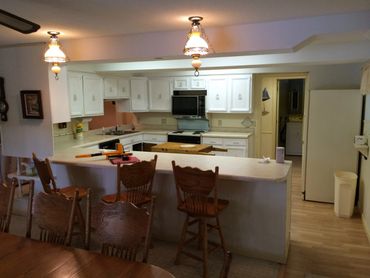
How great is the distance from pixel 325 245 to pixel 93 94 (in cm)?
413

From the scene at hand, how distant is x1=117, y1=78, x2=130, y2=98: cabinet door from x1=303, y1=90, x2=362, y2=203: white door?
3474 mm

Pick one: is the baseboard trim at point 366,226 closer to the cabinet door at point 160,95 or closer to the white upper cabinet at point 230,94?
the white upper cabinet at point 230,94

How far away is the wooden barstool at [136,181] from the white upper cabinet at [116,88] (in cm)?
318

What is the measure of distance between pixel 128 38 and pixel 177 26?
707 mm

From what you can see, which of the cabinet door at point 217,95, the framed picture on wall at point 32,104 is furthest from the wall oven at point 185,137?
the framed picture on wall at point 32,104

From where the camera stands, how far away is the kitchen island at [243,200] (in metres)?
2.81

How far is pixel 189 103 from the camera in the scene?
6.18 m

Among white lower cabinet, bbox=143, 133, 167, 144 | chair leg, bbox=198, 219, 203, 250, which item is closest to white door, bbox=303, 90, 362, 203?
chair leg, bbox=198, 219, 203, 250

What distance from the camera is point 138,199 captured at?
2.83 metres

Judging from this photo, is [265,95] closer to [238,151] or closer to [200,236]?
[238,151]

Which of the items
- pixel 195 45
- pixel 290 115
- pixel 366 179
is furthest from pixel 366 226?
pixel 290 115

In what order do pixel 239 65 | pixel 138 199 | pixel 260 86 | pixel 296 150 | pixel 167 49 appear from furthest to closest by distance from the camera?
1. pixel 296 150
2. pixel 260 86
3. pixel 239 65
4. pixel 167 49
5. pixel 138 199

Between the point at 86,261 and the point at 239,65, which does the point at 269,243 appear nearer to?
the point at 86,261

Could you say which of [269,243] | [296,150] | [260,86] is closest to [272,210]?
[269,243]
